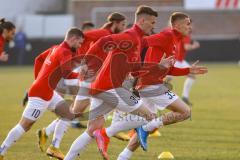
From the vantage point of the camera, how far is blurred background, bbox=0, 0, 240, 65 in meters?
42.9

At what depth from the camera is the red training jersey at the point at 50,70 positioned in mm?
11930

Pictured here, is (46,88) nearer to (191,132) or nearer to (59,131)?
(59,131)

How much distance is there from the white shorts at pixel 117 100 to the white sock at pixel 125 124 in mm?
327

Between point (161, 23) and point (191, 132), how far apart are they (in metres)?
26.4

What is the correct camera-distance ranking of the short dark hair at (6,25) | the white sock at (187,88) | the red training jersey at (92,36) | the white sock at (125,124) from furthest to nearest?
the white sock at (187,88) < the red training jersey at (92,36) < the short dark hair at (6,25) < the white sock at (125,124)

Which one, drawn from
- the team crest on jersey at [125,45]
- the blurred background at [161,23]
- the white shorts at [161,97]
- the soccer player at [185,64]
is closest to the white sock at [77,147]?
the team crest on jersey at [125,45]

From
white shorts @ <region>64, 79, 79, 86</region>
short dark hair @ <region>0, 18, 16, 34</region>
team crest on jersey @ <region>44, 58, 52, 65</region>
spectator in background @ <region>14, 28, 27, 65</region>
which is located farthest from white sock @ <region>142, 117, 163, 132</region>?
spectator in background @ <region>14, 28, 27, 65</region>

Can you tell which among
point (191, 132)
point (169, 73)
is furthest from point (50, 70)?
point (191, 132)

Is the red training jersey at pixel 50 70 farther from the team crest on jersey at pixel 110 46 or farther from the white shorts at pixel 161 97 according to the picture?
the white shorts at pixel 161 97

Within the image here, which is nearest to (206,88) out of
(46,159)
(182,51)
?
(182,51)

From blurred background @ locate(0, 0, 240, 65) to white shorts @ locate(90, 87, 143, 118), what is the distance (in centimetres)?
3009

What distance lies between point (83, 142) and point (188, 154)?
2.56 metres

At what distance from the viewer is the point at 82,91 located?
1416cm

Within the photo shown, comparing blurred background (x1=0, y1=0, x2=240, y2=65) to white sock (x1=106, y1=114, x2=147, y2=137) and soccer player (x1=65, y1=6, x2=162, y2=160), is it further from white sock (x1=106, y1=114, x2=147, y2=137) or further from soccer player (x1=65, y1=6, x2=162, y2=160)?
soccer player (x1=65, y1=6, x2=162, y2=160)
